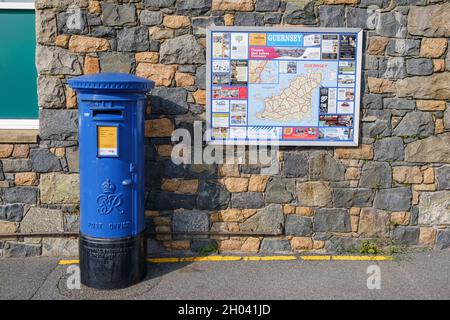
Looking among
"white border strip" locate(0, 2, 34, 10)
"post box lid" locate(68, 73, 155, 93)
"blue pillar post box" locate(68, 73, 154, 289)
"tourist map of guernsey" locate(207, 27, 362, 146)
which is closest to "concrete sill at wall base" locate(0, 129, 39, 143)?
"blue pillar post box" locate(68, 73, 154, 289)

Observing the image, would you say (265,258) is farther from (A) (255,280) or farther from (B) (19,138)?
(B) (19,138)

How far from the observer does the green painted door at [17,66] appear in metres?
4.98

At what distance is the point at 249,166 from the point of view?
493 centimetres

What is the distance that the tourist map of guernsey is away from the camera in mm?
4789

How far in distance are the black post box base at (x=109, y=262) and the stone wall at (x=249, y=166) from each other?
770 millimetres

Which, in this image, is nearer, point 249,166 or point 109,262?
point 109,262

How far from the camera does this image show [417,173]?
502 centimetres

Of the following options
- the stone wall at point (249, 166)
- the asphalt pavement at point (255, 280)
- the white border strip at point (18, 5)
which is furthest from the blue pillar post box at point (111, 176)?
the white border strip at point (18, 5)

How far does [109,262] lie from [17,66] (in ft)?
8.22

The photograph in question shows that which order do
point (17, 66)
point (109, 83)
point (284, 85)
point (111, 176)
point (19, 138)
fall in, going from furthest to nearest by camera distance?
point (17, 66)
point (284, 85)
point (19, 138)
point (111, 176)
point (109, 83)

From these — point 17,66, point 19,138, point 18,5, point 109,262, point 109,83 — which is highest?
point 18,5

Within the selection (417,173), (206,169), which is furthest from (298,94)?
(417,173)
